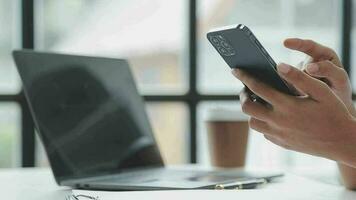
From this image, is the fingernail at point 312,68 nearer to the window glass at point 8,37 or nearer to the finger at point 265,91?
the finger at point 265,91

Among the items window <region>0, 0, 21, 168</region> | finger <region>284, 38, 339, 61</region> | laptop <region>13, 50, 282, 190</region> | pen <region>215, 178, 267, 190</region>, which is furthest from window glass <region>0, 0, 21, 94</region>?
finger <region>284, 38, 339, 61</region>

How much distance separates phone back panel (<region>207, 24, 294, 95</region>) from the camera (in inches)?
32.2

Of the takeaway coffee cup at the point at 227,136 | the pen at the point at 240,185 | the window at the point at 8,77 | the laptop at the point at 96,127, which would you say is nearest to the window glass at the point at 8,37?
the window at the point at 8,77

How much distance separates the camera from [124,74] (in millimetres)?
1356

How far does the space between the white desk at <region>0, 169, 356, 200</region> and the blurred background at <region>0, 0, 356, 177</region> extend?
40.6 inches

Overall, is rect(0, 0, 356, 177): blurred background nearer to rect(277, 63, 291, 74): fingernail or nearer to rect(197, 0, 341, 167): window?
rect(197, 0, 341, 167): window

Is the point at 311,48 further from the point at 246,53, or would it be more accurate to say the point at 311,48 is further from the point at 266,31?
the point at 266,31

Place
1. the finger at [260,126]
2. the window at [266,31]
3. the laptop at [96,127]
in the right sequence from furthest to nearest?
1. the window at [266,31]
2. the laptop at [96,127]
3. the finger at [260,126]

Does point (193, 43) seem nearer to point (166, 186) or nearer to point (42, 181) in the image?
point (42, 181)

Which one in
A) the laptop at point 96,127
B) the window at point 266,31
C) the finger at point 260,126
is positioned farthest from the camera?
the window at point 266,31

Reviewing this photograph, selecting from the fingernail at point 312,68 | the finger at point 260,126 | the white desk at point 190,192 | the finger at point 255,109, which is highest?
the fingernail at point 312,68

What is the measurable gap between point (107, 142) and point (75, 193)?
0.34 meters

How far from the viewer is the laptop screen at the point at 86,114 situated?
1.08 meters

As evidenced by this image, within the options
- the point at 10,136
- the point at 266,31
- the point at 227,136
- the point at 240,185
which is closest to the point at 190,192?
the point at 240,185
